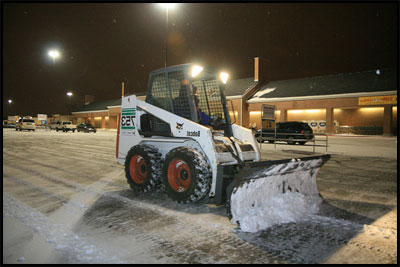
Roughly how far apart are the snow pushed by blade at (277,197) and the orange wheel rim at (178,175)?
4.03 ft

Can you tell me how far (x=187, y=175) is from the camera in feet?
16.5

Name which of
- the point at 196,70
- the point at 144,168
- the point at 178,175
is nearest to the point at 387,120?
the point at 196,70

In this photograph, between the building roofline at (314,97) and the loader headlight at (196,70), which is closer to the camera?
the loader headlight at (196,70)

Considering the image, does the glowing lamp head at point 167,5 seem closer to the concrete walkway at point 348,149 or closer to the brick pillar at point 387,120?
the concrete walkway at point 348,149

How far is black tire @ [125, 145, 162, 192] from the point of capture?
558cm

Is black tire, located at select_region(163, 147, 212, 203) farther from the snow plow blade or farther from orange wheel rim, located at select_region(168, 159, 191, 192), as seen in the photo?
the snow plow blade

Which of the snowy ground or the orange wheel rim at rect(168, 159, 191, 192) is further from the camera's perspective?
the orange wheel rim at rect(168, 159, 191, 192)

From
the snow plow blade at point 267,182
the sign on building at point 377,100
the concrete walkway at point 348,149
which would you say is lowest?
the concrete walkway at point 348,149

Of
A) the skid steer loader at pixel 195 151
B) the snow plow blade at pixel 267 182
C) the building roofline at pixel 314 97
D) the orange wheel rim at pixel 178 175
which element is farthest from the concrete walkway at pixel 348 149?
the building roofline at pixel 314 97

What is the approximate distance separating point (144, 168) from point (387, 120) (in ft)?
102

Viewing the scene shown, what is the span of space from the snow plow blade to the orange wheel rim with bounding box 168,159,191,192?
1197mm

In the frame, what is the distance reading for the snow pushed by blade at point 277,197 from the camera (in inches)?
159

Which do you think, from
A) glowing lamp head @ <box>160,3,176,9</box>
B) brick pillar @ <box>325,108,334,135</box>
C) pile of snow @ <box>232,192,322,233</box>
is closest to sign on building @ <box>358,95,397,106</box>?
brick pillar @ <box>325,108,334,135</box>

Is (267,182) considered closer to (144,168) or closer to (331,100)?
(144,168)
